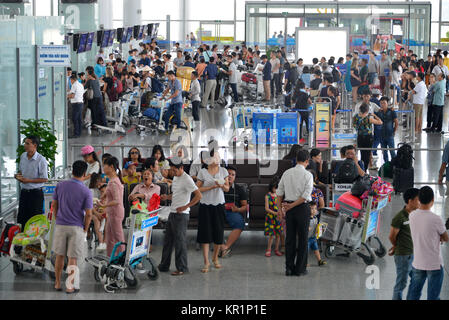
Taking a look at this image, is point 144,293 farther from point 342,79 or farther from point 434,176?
point 342,79

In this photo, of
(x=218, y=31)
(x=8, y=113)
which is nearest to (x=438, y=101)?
(x=8, y=113)

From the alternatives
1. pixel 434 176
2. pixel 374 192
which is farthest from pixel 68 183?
pixel 434 176

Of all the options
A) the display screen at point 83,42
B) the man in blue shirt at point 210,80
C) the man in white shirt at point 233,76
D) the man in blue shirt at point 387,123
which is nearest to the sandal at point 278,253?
the man in blue shirt at point 387,123

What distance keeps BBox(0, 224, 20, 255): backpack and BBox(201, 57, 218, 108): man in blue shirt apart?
640 inches

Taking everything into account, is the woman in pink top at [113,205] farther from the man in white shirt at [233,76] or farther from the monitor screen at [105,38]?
the monitor screen at [105,38]

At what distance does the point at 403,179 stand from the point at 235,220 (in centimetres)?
478

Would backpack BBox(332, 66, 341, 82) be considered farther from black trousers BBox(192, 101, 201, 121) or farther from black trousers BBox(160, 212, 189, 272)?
black trousers BBox(160, 212, 189, 272)

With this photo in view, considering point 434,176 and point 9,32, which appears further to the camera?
point 434,176

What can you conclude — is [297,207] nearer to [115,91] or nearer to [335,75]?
[115,91]

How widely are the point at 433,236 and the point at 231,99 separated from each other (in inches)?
855

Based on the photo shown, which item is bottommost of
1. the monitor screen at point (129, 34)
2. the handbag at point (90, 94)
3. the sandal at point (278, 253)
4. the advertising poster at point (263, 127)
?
the sandal at point (278, 253)

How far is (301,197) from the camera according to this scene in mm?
9750

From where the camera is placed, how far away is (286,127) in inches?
717

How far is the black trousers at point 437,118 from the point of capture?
22.4m
